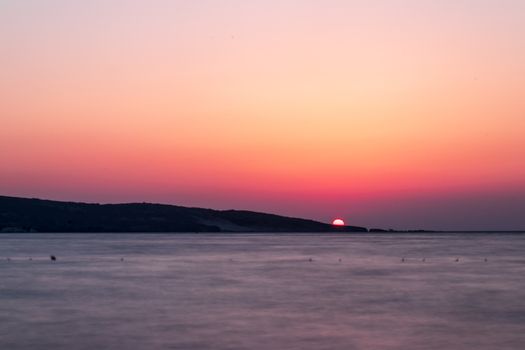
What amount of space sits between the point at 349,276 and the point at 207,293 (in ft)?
49.4

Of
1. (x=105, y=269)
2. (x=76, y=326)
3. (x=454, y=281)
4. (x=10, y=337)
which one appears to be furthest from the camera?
(x=105, y=269)

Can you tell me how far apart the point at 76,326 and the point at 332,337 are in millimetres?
8921

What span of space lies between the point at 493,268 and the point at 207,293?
30.1 m

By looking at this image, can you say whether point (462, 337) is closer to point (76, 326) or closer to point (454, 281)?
point (76, 326)

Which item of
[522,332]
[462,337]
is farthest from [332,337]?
[522,332]

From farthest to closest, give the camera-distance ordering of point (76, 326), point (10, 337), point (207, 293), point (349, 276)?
1. point (349, 276)
2. point (207, 293)
3. point (76, 326)
4. point (10, 337)

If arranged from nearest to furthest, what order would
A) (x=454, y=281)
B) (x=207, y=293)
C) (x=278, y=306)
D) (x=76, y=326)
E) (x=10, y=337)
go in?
(x=10, y=337), (x=76, y=326), (x=278, y=306), (x=207, y=293), (x=454, y=281)

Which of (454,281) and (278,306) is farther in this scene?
(454,281)

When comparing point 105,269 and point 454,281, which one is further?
point 105,269

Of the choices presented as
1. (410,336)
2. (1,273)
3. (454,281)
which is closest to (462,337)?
(410,336)

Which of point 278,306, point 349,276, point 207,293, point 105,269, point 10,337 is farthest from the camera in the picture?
point 105,269

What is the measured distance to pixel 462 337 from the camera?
25.2 m

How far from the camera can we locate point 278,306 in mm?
33438

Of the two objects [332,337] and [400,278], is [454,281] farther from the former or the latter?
[332,337]
